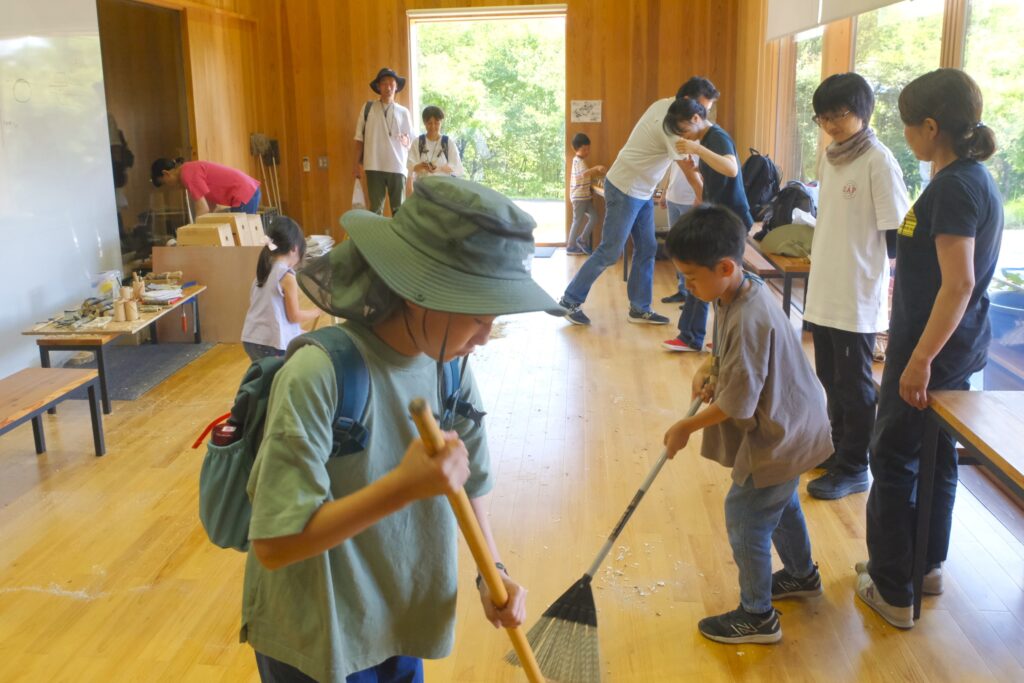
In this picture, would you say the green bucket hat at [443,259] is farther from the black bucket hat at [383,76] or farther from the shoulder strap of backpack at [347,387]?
the black bucket hat at [383,76]

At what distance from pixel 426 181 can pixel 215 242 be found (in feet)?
15.8

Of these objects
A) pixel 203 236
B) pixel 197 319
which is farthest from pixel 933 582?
pixel 203 236

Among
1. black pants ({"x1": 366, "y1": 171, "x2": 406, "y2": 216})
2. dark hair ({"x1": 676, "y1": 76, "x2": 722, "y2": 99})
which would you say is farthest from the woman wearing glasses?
black pants ({"x1": 366, "y1": 171, "x2": 406, "y2": 216})

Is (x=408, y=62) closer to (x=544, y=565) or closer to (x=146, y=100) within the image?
(x=146, y=100)

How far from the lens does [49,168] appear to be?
521 centimetres

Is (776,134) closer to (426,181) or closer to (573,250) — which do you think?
(573,250)

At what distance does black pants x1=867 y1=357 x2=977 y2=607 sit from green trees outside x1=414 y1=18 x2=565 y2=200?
849cm

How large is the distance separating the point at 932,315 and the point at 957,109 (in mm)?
502

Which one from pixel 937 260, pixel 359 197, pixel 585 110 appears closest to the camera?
pixel 937 260

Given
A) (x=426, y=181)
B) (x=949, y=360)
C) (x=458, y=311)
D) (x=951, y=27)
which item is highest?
(x=951, y=27)

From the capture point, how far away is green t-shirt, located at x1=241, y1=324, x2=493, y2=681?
3.41 feet

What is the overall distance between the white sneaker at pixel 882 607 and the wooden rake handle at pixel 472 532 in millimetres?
1408

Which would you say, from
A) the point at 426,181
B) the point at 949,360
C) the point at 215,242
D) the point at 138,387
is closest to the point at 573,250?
the point at 215,242

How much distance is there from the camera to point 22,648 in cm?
244
